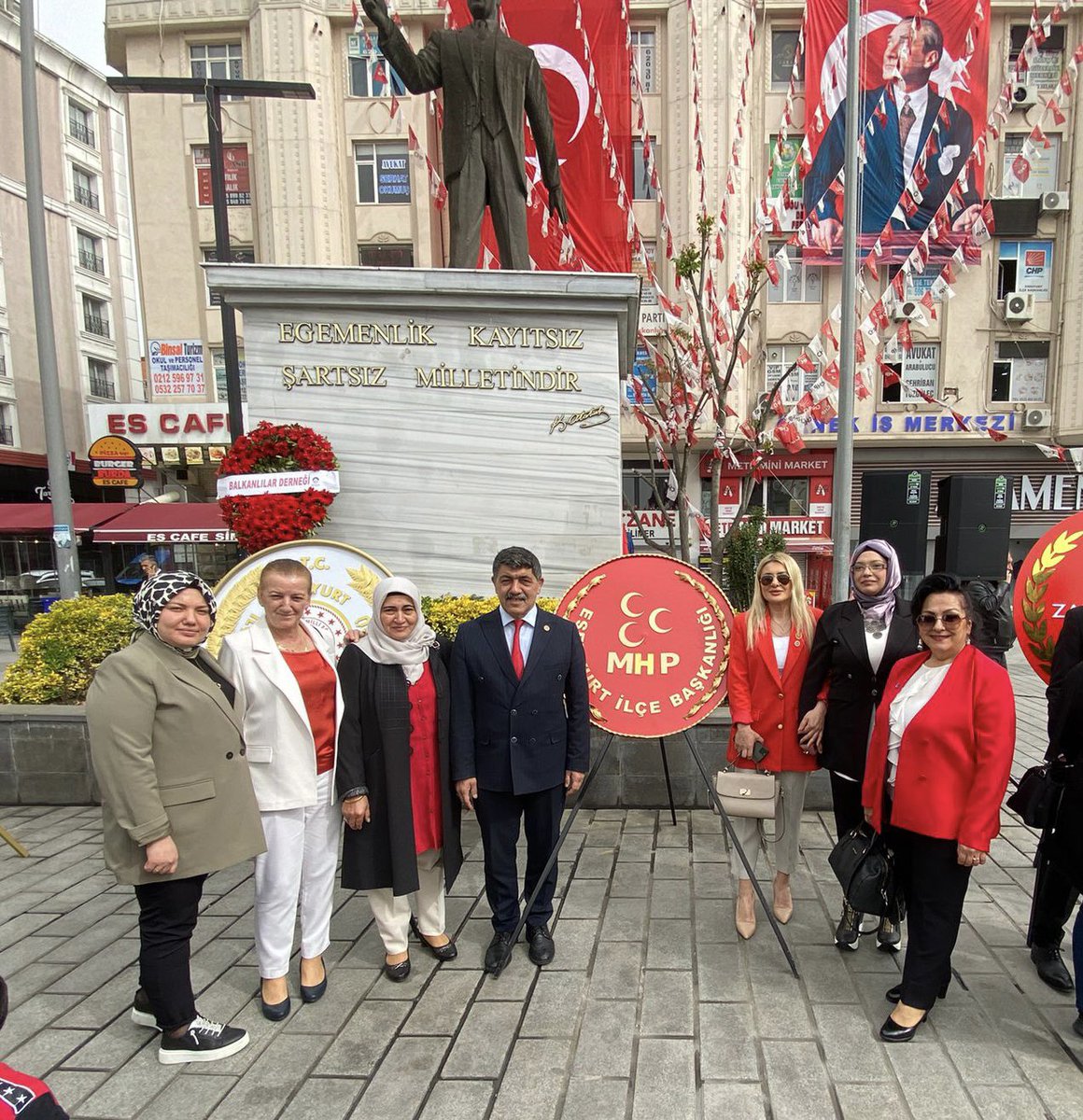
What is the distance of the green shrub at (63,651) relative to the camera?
5039mm

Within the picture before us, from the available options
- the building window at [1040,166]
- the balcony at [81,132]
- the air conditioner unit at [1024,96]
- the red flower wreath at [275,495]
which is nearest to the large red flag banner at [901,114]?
the air conditioner unit at [1024,96]

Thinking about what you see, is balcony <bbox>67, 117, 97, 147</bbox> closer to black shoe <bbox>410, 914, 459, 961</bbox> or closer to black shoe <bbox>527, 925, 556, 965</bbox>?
black shoe <bbox>410, 914, 459, 961</bbox>

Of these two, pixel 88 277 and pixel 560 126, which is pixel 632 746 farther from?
pixel 88 277

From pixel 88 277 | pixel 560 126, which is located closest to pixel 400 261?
pixel 560 126

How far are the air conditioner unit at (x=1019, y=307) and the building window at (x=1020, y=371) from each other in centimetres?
79

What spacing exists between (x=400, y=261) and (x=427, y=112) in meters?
3.76

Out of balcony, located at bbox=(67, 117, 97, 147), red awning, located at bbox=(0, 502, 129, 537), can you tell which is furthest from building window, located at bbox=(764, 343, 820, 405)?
balcony, located at bbox=(67, 117, 97, 147)

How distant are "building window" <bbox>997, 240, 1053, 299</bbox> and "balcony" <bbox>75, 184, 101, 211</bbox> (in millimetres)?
31261

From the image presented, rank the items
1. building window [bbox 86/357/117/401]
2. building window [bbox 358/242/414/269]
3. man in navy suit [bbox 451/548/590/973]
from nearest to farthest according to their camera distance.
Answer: man in navy suit [bbox 451/548/590/973] → building window [bbox 358/242/414/269] → building window [bbox 86/357/117/401]

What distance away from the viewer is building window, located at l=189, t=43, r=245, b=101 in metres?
18.8

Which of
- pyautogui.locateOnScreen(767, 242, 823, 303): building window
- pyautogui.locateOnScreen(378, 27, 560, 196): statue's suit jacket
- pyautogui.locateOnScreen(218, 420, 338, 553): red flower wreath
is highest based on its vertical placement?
pyautogui.locateOnScreen(767, 242, 823, 303): building window

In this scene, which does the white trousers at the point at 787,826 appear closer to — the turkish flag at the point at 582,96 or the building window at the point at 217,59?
the turkish flag at the point at 582,96

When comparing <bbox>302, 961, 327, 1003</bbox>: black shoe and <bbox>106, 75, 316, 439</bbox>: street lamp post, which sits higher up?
<bbox>106, 75, 316, 439</bbox>: street lamp post

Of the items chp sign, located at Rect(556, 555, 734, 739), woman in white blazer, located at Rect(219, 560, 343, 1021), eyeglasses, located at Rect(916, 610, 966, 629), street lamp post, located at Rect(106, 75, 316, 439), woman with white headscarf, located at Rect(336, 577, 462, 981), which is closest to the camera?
eyeglasses, located at Rect(916, 610, 966, 629)
